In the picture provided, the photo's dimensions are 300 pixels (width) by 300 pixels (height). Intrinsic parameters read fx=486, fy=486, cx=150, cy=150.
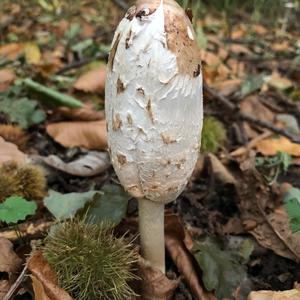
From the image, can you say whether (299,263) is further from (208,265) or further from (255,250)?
(208,265)

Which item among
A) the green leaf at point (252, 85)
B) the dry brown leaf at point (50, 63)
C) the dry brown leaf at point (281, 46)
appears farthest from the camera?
the dry brown leaf at point (281, 46)

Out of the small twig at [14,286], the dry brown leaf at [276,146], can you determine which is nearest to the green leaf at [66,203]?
the small twig at [14,286]

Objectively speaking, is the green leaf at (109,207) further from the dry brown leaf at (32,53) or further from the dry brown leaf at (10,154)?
the dry brown leaf at (32,53)

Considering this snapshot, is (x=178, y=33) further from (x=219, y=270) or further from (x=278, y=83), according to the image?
(x=278, y=83)

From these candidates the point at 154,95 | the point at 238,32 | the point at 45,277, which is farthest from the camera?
the point at 238,32

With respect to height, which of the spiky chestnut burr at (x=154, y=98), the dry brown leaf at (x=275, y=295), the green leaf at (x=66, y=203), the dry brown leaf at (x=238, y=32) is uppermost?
the spiky chestnut burr at (x=154, y=98)

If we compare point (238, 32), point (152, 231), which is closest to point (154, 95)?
point (152, 231)
